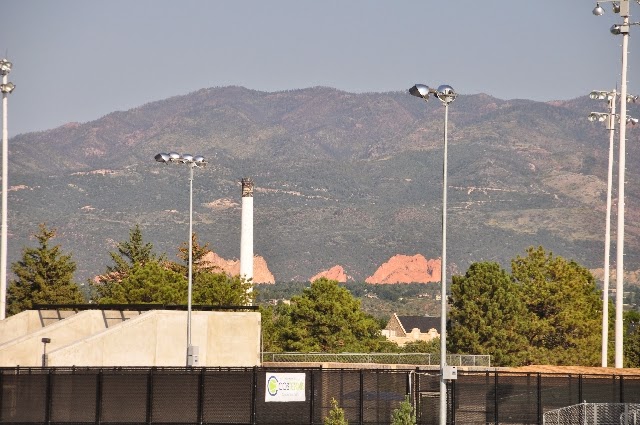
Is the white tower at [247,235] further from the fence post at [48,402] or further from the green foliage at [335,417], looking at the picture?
the fence post at [48,402]

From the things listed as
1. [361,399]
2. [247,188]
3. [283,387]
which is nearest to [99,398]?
[283,387]

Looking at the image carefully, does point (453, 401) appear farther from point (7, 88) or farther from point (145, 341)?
point (7, 88)

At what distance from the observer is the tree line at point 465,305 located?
9638cm

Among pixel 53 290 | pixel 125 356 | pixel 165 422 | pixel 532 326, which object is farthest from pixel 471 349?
pixel 165 422

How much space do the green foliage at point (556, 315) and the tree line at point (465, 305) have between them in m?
0.08

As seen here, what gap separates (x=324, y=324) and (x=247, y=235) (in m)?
39.7

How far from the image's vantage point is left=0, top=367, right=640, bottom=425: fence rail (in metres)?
38.4

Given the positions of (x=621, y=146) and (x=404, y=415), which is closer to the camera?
(x=404, y=415)

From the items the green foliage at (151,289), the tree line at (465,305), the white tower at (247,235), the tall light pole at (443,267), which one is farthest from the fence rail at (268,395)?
the white tower at (247,235)

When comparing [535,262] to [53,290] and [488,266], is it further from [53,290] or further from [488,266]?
[53,290]

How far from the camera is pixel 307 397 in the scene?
41406 millimetres

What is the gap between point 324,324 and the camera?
101m

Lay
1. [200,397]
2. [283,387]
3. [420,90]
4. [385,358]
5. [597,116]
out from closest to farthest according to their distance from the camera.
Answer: [420,90]
[200,397]
[283,387]
[597,116]
[385,358]

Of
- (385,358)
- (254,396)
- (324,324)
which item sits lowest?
(385,358)
